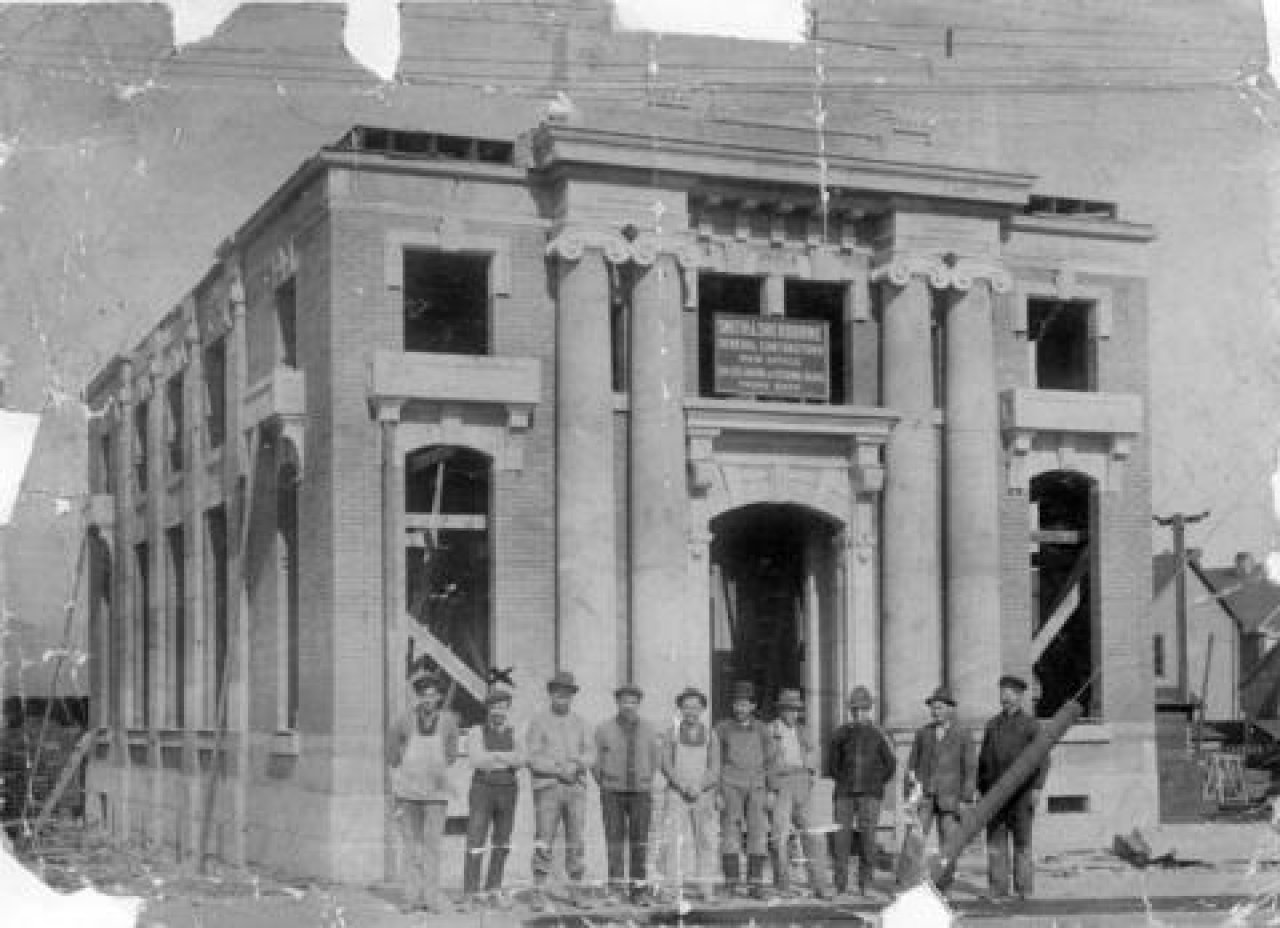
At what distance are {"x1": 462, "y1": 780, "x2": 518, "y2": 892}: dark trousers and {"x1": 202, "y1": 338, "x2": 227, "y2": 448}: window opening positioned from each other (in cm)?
661

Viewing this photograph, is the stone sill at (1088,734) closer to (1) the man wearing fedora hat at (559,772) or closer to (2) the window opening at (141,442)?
(1) the man wearing fedora hat at (559,772)

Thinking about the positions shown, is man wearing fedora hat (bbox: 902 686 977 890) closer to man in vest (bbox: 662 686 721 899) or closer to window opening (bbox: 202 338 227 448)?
man in vest (bbox: 662 686 721 899)

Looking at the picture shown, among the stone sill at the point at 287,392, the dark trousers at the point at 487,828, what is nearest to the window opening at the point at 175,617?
the stone sill at the point at 287,392

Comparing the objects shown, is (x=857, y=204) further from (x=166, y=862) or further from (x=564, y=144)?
(x=166, y=862)

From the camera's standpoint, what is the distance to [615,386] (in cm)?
2019

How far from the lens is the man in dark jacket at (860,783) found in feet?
56.2

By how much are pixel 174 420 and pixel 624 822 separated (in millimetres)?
9002

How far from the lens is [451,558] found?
2031 centimetres

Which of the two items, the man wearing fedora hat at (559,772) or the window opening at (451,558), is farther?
the window opening at (451,558)

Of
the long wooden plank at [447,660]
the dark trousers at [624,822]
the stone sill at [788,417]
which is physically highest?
the stone sill at [788,417]

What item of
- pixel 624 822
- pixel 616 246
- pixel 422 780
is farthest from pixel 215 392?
pixel 624 822

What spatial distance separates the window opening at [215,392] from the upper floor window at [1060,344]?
8842mm

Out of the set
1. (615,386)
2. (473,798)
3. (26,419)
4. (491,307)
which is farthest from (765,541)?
(26,419)

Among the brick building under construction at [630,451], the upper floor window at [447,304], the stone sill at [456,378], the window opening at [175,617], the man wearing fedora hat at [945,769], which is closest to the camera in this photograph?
the man wearing fedora hat at [945,769]
